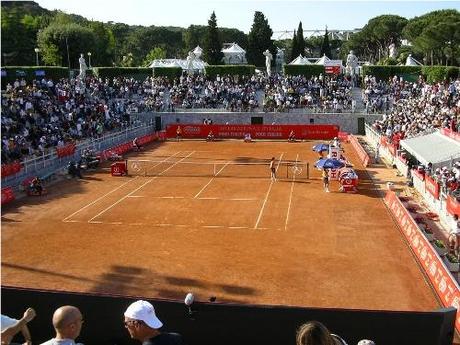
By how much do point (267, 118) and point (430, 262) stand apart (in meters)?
43.4

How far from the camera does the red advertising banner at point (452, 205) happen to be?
21.7m

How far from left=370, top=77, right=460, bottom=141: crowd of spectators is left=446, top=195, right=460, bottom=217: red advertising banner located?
48.3 ft

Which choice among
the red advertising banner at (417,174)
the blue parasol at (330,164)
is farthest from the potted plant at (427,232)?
the blue parasol at (330,164)

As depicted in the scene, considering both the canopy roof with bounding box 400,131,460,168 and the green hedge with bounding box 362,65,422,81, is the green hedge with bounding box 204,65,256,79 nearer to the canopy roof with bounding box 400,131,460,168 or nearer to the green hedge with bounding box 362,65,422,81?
the green hedge with bounding box 362,65,422,81

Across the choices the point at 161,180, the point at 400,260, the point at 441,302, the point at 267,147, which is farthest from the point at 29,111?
the point at 441,302

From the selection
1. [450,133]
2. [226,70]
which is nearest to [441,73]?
[226,70]

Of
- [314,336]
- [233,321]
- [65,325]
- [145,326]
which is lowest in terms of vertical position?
[233,321]

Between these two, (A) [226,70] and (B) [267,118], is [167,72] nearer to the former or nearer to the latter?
(A) [226,70]

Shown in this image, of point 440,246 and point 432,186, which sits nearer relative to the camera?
point 440,246

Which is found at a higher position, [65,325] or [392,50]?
[392,50]

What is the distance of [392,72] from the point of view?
70938mm

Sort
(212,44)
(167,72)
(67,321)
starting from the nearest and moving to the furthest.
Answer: (67,321) → (167,72) → (212,44)

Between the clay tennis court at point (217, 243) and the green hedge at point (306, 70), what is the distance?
42284 mm

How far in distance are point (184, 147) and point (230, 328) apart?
40.0 meters
